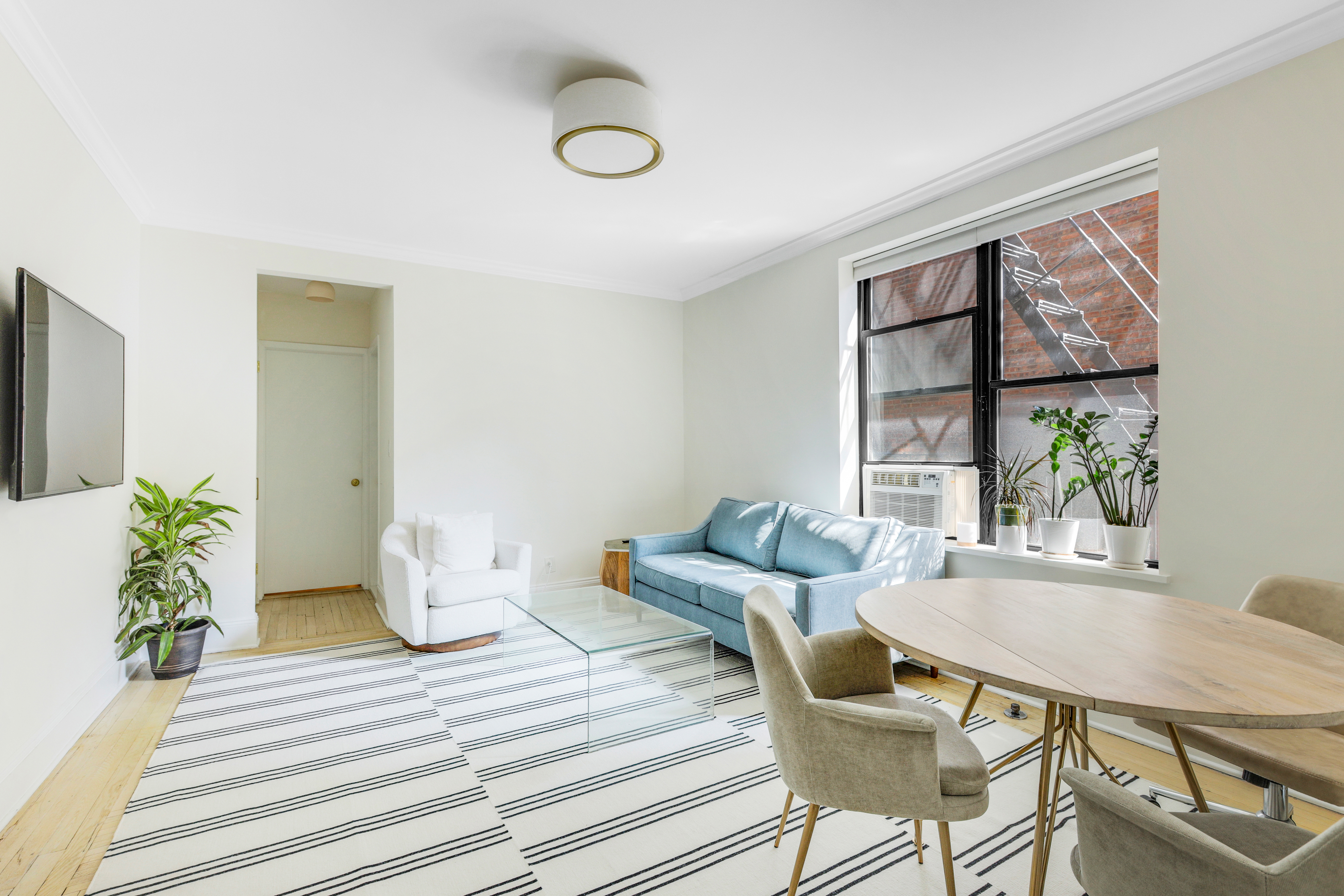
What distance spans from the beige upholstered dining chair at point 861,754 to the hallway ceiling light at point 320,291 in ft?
13.6

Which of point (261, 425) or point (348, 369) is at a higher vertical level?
point (348, 369)

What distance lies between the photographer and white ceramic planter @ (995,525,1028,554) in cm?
314

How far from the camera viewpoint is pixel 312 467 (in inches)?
216

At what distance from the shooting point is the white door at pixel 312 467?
5.32 metres

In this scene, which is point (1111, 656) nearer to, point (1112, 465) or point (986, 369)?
point (1112, 465)

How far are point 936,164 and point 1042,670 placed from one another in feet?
8.97

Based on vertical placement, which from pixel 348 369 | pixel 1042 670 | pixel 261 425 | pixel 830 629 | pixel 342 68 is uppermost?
pixel 342 68

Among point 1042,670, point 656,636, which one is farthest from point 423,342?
point 1042,670

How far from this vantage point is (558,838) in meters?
2.02

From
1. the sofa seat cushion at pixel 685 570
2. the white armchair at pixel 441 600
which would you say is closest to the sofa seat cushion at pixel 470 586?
the white armchair at pixel 441 600

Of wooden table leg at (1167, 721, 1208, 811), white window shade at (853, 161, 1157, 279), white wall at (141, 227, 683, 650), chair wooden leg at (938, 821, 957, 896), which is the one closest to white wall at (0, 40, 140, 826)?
white wall at (141, 227, 683, 650)

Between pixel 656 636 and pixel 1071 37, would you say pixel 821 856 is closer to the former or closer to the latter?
pixel 656 636

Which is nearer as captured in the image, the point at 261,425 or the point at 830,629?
the point at 830,629

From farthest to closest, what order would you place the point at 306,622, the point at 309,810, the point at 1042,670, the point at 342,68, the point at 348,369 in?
the point at 348,369
the point at 306,622
the point at 342,68
the point at 309,810
the point at 1042,670
